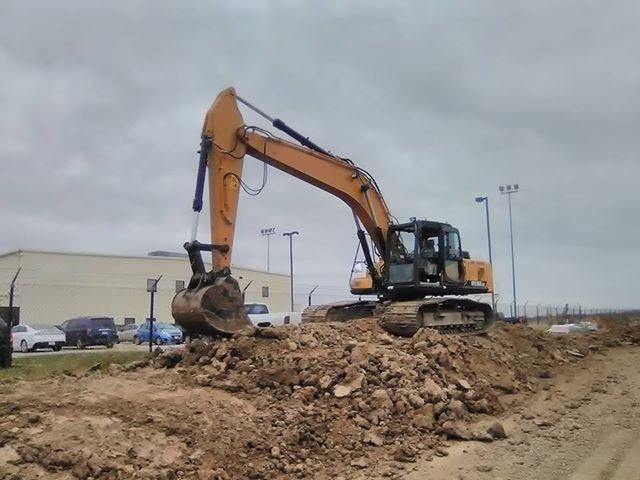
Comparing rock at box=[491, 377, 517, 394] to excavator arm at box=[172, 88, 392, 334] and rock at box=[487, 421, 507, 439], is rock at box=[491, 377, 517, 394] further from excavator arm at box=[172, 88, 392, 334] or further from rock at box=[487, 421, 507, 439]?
excavator arm at box=[172, 88, 392, 334]

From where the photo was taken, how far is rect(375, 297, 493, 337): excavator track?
46.0ft

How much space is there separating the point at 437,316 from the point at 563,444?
6206 mm

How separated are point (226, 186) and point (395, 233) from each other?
527 cm

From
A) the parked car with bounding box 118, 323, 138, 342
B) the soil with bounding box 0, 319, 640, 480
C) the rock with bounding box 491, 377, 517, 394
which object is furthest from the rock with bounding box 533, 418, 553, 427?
the parked car with bounding box 118, 323, 138, 342

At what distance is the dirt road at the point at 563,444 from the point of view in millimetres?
7773

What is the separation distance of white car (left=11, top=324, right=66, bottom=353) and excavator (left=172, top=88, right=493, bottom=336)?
1651 centimetres

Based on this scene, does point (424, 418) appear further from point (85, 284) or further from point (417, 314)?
point (85, 284)

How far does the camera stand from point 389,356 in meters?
10.9

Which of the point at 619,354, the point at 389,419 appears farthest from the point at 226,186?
the point at 619,354

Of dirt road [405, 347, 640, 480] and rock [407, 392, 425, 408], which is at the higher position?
rock [407, 392, 425, 408]

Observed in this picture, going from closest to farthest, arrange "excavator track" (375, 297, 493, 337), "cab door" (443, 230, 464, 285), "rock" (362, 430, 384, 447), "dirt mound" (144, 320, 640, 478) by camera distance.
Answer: "dirt mound" (144, 320, 640, 478) → "rock" (362, 430, 384, 447) → "excavator track" (375, 297, 493, 337) → "cab door" (443, 230, 464, 285)

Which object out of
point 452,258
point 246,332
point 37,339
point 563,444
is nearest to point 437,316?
point 452,258

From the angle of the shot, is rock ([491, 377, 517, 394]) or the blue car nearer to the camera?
A: rock ([491, 377, 517, 394])

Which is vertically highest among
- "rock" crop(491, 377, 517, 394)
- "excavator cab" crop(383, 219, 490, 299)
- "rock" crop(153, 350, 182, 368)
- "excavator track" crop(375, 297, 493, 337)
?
"excavator cab" crop(383, 219, 490, 299)
